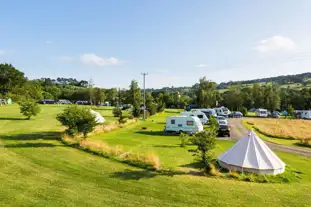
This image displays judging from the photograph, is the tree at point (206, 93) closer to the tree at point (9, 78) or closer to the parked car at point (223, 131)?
the parked car at point (223, 131)

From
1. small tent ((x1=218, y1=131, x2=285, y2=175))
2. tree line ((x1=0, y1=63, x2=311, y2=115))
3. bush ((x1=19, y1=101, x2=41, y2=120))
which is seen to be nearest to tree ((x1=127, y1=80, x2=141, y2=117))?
tree line ((x1=0, y1=63, x2=311, y2=115))

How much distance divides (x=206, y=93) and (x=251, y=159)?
208 feet

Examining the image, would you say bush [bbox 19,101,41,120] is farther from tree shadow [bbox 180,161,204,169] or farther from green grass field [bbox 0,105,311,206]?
tree shadow [bbox 180,161,204,169]

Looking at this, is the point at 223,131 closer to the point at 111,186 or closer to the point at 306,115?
the point at 111,186

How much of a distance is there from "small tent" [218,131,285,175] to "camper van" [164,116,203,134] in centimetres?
1448

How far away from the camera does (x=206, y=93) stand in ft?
252

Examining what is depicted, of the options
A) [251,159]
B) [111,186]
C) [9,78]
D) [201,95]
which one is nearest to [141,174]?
[111,186]

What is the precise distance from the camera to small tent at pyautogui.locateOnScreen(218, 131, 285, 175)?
562 inches

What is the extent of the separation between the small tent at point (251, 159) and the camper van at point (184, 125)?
14479 mm

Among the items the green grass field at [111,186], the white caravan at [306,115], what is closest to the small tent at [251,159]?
the green grass field at [111,186]

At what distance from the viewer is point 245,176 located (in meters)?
13.7

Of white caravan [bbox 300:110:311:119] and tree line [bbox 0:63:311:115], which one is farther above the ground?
tree line [bbox 0:63:311:115]

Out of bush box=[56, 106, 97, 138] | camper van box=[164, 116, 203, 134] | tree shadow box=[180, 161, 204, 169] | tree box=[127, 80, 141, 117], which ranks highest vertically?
tree box=[127, 80, 141, 117]

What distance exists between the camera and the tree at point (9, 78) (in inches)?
3127
